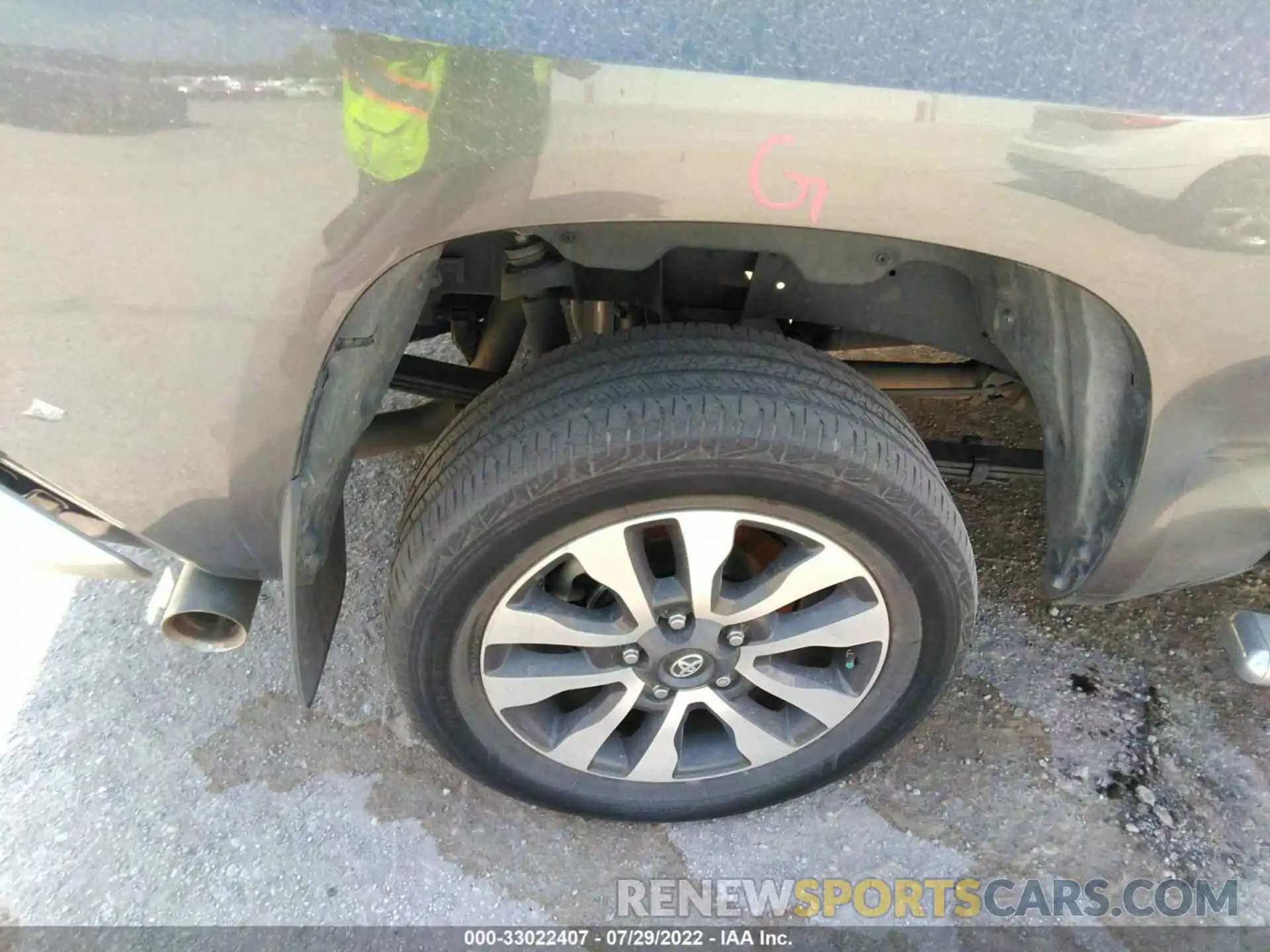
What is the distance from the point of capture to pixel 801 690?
5.81 feet

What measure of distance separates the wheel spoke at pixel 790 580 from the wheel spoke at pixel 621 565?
0.15m

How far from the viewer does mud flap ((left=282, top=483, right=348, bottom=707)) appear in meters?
1.45

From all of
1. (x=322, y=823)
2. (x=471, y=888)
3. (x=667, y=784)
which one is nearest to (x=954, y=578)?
(x=667, y=784)

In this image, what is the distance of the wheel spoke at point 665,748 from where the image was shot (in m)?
1.80

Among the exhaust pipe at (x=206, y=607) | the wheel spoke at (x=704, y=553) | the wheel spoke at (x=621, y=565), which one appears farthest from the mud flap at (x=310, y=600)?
the wheel spoke at (x=704, y=553)

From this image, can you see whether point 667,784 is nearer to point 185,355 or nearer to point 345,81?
point 185,355

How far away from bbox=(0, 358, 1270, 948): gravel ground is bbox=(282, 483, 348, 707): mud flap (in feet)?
1.66

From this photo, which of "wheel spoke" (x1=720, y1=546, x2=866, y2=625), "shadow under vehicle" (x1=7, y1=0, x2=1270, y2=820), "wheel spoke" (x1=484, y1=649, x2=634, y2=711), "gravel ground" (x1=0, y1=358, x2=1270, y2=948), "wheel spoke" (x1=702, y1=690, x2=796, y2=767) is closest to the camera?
"shadow under vehicle" (x1=7, y1=0, x2=1270, y2=820)

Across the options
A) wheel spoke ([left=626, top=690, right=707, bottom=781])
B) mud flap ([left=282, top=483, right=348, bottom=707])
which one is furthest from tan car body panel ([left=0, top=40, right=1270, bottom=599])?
wheel spoke ([left=626, top=690, right=707, bottom=781])

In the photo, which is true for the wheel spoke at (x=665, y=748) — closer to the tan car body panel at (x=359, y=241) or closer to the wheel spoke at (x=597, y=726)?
the wheel spoke at (x=597, y=726)

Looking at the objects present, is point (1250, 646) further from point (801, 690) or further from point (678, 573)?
point (678, 573)

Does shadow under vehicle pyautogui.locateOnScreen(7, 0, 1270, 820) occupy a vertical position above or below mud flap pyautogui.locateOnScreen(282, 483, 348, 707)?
above

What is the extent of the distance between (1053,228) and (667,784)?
1.32m

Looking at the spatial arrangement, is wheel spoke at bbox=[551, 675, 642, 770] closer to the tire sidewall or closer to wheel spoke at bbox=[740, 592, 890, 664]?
the tire sidewall
